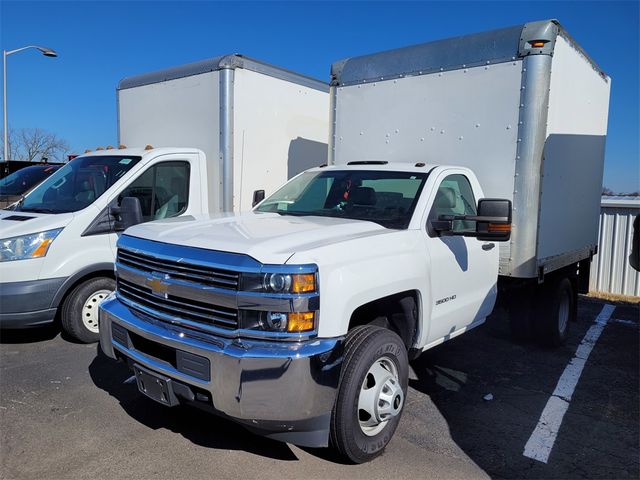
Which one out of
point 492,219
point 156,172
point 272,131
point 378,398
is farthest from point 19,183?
point 492,219

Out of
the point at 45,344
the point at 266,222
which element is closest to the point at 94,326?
the point at 45,344

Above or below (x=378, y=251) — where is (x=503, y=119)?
above

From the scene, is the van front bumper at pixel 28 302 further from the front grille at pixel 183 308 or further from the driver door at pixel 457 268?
the driver door at pixel 457 268

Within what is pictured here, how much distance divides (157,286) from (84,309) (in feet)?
8.55

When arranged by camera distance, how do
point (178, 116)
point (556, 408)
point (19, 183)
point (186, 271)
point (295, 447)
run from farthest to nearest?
point (19, 183), point (178, 116), point (556, 408), point (295, 447), point (186, 271)

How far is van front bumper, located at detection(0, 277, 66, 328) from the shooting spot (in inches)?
187

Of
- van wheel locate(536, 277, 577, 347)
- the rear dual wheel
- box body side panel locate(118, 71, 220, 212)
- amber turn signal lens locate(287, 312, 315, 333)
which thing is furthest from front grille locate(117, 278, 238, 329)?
van wheel locate(536, 277, 577, 347)

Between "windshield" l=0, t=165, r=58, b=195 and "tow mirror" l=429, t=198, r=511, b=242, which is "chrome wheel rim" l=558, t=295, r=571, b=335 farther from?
"windshield" l=0, t=165, r=58, b=195

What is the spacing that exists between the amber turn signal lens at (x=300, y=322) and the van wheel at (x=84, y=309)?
3365mm

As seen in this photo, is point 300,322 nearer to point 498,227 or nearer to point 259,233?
point 259,233

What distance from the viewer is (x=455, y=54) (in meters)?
5.13

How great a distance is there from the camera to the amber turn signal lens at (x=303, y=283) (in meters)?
2.72

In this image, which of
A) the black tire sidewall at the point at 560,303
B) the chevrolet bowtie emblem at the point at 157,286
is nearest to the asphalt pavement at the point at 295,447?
the black tire sidewall at the point at 560,303

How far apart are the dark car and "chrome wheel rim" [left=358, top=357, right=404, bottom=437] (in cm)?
717
